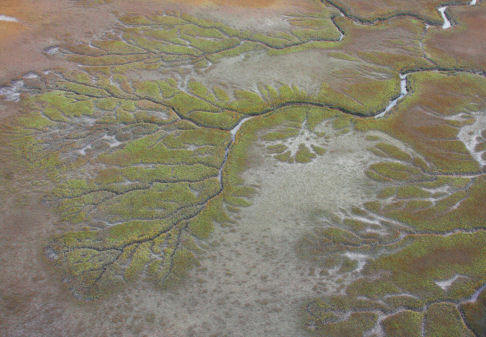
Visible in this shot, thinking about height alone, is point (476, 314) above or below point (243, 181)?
below

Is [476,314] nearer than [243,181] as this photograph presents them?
Yes

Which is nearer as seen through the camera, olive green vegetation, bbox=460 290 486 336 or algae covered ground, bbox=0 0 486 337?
olive green vegetation, bbox=460 290 486 336

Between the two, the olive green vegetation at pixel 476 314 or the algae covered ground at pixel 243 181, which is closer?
the olive green vegetation at pixel 476 314

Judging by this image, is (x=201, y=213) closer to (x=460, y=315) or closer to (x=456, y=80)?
(x=460, y=315)

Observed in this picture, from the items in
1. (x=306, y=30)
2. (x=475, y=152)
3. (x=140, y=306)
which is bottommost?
(x=140, y=306)

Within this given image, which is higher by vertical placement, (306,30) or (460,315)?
(306,30)

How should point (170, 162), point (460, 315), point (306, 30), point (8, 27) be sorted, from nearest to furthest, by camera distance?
point (460, 315), point (170, 162), point (8, 27), point (306, 30)

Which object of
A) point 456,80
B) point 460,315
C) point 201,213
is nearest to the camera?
point 460,315

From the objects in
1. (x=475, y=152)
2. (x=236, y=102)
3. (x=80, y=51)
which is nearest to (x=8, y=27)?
(x=80, y=51)
